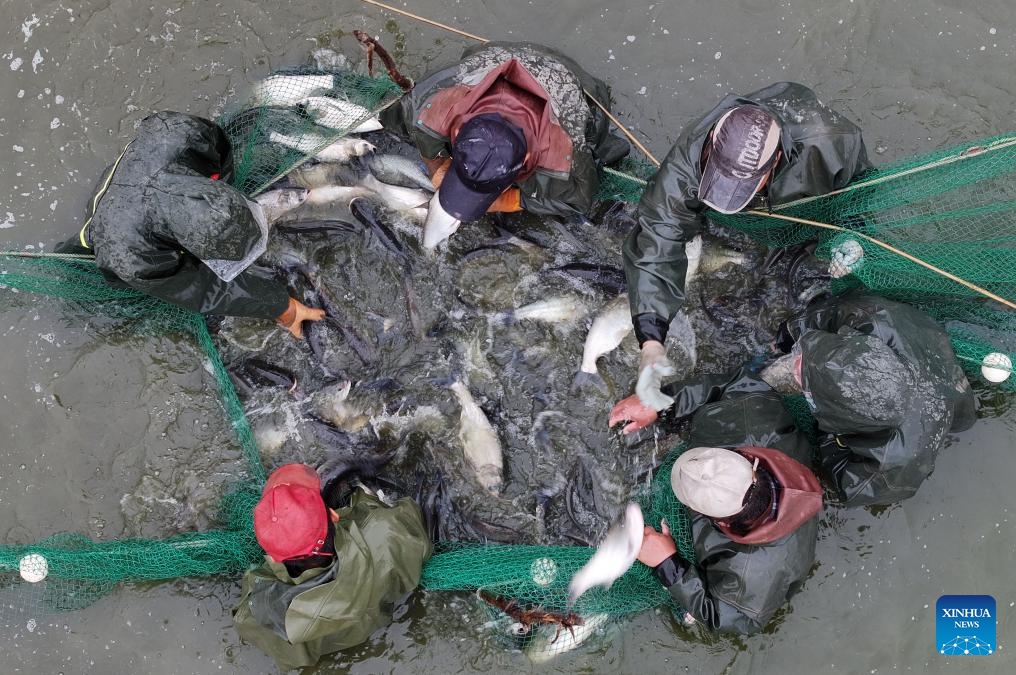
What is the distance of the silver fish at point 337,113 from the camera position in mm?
4852

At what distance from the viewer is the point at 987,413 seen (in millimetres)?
4793

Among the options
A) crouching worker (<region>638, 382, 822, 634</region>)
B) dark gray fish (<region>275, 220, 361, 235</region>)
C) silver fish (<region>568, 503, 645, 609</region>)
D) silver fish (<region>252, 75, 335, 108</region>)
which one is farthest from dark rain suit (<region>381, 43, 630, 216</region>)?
silver fish (<region>568, 503, 645, 609</region>)

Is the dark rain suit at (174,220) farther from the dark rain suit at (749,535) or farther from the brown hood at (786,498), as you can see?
the brown hood at (786,498)

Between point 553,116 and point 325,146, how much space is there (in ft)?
5.89

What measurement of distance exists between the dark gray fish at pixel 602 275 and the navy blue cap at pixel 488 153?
1273mm

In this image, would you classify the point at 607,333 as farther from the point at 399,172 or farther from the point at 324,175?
the point at 324,175

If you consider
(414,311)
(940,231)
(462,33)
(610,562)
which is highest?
(462,33)

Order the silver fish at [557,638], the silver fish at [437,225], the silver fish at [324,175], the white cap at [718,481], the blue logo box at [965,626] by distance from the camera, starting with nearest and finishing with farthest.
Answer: the white cap at [718,481], the silver fish at [437,225], the silver fish at [557,638], the blue logo box at [965,626], the silver fish at [324,175]

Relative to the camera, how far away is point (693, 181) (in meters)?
4.01

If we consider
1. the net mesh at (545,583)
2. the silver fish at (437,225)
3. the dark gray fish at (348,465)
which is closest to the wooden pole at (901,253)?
the net mesh at (545,583)

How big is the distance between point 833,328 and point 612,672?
2.82 m

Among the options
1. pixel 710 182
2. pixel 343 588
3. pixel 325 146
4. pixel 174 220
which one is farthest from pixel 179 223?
pixel 710 182

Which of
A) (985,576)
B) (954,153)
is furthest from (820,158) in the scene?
(985,576)

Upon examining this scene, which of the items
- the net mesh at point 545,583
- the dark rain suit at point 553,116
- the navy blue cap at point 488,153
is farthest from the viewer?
the net mesh at point 545,583
